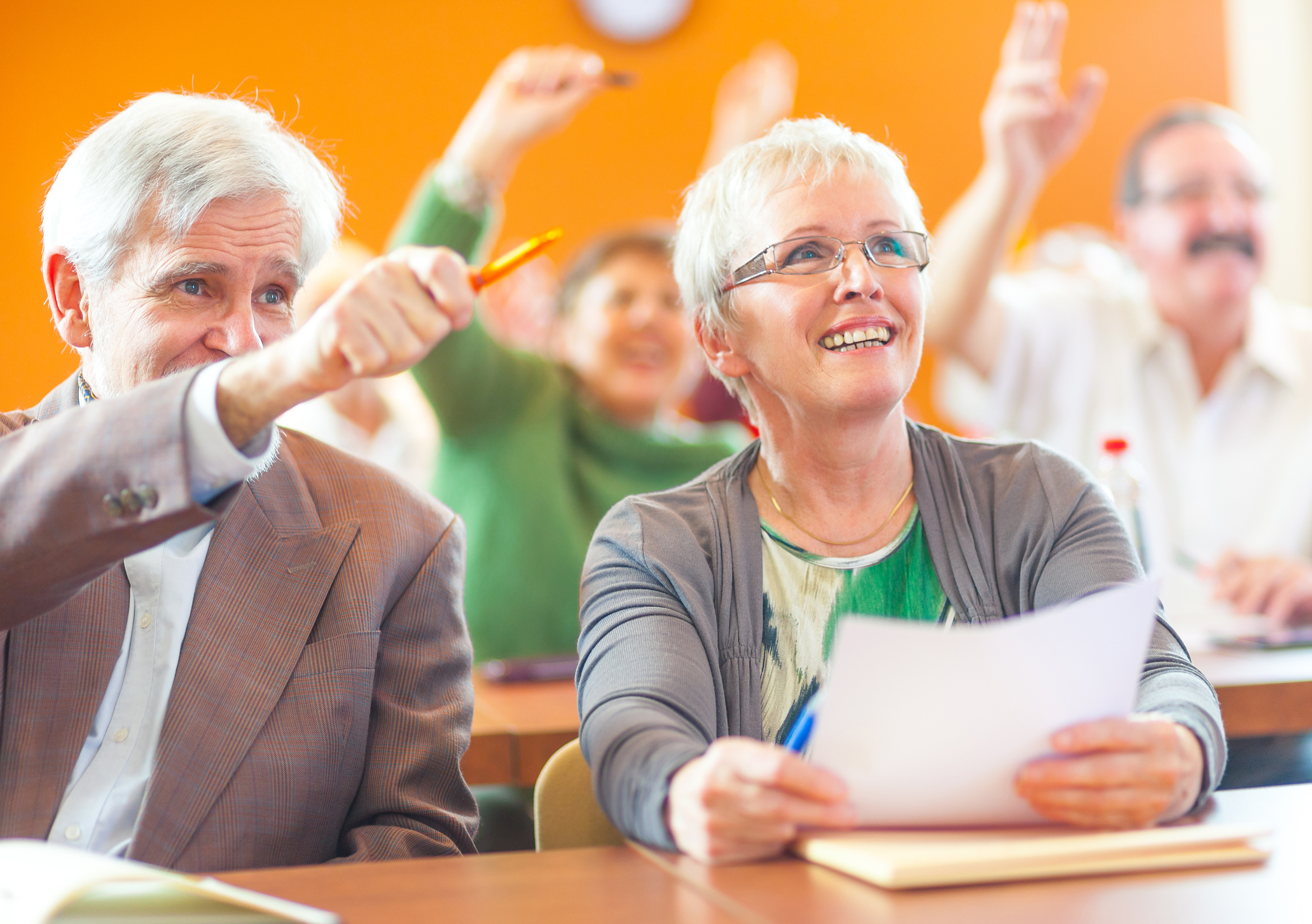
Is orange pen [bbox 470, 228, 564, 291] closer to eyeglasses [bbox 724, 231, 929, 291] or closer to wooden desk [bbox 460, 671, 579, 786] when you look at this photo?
eyeglasses [bbox 724, 231, 929, 291]

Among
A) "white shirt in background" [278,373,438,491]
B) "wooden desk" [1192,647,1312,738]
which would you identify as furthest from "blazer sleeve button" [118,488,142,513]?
"white shirt in background" [278,373,438,491]

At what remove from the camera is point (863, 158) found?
1286 millimetres

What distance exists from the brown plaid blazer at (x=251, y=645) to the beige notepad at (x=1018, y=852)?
0.48m

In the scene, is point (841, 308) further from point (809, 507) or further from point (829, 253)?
point (809, 507)

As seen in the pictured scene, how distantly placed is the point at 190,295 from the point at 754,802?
72cm

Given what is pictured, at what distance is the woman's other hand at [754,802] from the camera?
2.65 feet

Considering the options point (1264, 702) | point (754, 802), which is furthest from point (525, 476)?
point (754, 802)

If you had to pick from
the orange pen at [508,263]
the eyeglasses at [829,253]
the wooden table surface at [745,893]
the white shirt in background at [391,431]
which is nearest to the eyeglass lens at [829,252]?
the eyeglasses at [829,253]

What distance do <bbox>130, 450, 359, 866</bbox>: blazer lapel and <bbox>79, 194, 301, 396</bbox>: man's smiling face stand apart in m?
0.15

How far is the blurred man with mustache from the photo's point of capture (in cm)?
259

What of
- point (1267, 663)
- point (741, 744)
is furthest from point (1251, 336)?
point (741, 744)

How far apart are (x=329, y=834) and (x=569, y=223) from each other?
158 inches

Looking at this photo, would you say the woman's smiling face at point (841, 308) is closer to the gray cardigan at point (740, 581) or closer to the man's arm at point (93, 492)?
the gray cardigan at point (740, 581)

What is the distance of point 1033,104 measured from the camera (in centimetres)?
228
